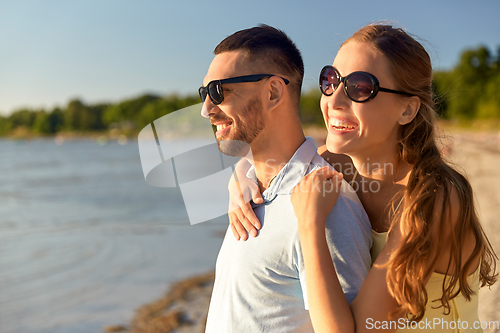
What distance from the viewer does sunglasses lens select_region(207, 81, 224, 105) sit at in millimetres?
2061

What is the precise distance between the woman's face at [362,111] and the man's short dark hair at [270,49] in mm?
313

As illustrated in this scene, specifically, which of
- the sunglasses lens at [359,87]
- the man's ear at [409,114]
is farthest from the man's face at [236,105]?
the man's ear at [409,114]

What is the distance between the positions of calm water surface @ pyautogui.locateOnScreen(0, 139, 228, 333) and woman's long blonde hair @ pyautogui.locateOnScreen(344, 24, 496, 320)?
553cm

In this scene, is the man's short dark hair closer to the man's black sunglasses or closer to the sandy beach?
the man's black sunglasses

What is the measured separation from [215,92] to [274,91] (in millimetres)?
319

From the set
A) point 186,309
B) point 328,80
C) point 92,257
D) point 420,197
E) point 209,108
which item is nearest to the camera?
point 420,197

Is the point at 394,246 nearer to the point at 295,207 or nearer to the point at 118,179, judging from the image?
the point at 295,207

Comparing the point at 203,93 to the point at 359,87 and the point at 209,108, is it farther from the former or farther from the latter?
the point at 359,87

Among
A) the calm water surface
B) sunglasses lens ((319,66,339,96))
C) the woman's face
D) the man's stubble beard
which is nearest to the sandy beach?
the calm water surface

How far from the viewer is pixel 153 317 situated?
616cm

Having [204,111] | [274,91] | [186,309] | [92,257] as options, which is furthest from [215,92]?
[92,257]

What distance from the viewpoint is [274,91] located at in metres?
2.15

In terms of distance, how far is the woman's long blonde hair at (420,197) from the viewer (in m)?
1.68

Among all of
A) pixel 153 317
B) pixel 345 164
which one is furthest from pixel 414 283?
pixel 153 317
